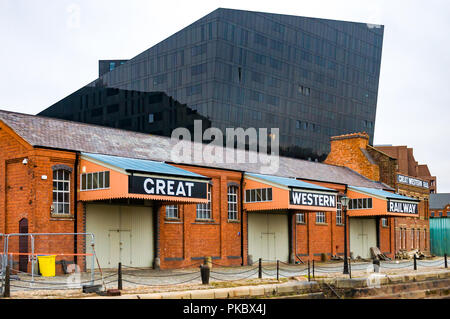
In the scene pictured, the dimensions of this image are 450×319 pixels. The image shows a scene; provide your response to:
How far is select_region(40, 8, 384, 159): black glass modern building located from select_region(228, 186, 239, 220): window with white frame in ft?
125

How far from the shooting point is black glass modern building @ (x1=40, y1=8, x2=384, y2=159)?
72.8m

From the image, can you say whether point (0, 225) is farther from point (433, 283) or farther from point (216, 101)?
point (216, 101)

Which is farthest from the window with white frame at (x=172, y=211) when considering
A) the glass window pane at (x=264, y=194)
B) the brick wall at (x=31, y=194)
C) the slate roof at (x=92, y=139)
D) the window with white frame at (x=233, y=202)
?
the brick wall at (x=31, y=194)

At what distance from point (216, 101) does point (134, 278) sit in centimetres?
4944

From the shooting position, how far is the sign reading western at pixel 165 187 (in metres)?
25.6

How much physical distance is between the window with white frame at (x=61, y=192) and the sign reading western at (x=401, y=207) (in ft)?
78.8

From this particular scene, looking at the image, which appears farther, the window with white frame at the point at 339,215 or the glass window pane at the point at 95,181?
the window with white frame at the point at 339,215

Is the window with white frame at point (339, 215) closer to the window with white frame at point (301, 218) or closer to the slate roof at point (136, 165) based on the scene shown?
the window with white frame at point (301, 218)

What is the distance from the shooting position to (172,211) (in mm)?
31547

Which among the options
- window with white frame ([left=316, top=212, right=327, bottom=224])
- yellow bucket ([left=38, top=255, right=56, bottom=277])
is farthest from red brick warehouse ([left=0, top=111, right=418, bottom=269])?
yellow bucket ([left=38, top=255, right=56, bottom=277])

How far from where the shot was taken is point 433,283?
3005cm

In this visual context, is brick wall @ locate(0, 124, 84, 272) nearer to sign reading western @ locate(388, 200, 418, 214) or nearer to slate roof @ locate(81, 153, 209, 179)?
slate roof @ locate(81, 153, 209, 179)

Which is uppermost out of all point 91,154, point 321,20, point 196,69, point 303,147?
point 321,20
